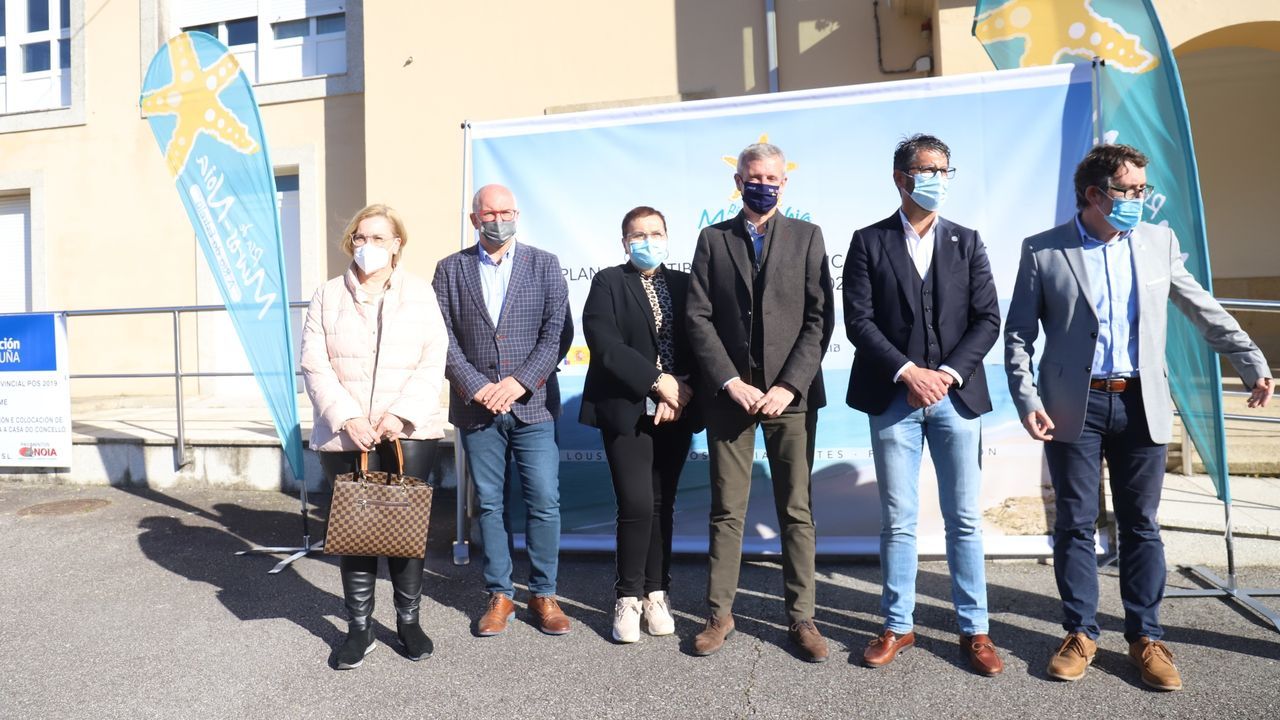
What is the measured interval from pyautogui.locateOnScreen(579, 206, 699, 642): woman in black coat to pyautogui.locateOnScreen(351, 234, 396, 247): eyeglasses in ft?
2.84

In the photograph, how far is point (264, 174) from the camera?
468 centimetres

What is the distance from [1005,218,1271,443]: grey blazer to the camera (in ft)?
9.75

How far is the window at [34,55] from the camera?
32.6 ft

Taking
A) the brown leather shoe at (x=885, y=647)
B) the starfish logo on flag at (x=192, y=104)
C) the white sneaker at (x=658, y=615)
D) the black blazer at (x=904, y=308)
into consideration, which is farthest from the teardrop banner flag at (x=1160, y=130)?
the starfish logo on flag at (x=192, y=104)

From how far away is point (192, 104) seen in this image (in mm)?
4848

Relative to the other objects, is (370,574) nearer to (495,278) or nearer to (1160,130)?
(495,278)

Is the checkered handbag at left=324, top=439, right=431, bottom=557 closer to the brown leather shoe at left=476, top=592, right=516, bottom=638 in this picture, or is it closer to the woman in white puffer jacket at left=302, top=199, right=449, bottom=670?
the woman in white puffer jacket at left=302, top=199, right=449, bottom=670

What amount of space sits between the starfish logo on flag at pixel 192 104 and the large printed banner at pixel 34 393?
2071 mm

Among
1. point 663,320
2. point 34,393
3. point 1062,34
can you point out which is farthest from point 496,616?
point 34,393

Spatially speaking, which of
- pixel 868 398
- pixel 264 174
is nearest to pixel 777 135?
pixel 868 398

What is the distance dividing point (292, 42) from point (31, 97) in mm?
3681

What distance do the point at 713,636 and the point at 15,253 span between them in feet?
35.2

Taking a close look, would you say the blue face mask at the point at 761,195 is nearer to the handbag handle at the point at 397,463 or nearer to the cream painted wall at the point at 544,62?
the handbag handle at the point at 397,463

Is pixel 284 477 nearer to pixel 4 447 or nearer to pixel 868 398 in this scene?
pixel 4 447
